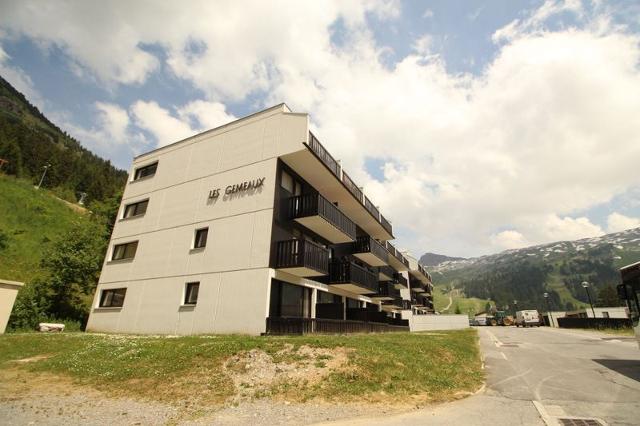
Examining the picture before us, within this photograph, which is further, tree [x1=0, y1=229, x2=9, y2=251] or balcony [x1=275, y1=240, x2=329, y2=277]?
tree [x1=0, y1=229, x2=9, y2=251]

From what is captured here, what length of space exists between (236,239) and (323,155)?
7.84 m

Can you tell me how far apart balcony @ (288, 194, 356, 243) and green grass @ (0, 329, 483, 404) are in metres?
8.95

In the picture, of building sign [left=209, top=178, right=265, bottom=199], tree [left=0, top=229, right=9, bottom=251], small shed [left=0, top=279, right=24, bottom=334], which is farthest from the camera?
tree [left=0, top=229, right=9, bottom=251]

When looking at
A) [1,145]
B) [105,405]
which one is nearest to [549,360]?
[105,405]

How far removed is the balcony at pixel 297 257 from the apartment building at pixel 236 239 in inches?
2.3

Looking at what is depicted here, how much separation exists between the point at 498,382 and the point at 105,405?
10.7 meters

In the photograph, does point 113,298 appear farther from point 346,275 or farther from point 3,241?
point 3,241

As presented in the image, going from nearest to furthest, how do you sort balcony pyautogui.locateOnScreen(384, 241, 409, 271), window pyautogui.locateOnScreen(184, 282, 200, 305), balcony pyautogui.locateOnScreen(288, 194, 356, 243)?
window pyautogui.locateOnScreen(184, 282, 200, 305) → balcony pyautogui.locateOnScreen(288, 194, 356, 243) → balcony pyautogui.locateOnScreen(384, 241, 409, 271)

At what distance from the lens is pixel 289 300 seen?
20141mm

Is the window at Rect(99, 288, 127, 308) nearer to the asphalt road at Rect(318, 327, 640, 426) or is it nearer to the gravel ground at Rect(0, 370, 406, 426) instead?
the gravel ground at Rect(0, 370, 406, 426)

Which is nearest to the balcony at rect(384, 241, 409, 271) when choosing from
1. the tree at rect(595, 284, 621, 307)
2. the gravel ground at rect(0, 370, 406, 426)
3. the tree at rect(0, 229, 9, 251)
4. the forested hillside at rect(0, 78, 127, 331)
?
the forested hillside at rect(0, 78, 127, 331)

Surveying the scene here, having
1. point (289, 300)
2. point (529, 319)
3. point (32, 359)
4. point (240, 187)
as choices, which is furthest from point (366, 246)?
point (529, 319)

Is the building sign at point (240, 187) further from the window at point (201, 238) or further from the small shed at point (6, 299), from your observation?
the small shed at point (6, 299)

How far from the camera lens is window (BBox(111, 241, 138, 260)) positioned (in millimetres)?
25156
